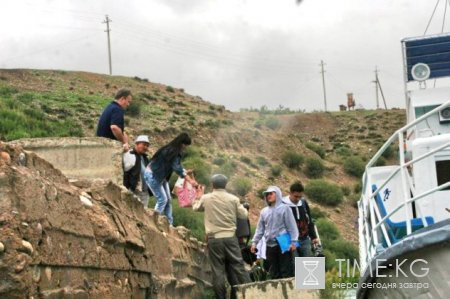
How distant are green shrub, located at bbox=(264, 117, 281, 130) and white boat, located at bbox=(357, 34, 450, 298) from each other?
57.0 metres

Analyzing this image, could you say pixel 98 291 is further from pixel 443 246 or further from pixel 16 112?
pixel 16 112

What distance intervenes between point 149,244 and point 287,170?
47.2m

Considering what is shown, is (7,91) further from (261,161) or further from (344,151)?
(344,151)

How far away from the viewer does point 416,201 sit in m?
7.90

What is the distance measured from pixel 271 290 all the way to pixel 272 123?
2405 inches

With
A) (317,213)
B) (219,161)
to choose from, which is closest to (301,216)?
(317,213)

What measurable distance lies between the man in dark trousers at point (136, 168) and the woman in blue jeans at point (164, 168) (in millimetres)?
100

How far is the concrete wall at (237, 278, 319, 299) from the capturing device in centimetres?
841

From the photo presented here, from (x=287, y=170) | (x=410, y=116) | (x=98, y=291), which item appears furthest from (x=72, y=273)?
(x=287, y=170)

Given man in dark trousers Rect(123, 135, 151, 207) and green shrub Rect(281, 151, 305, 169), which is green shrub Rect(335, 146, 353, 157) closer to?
green shrub Rect(281, 151, 305, 169)

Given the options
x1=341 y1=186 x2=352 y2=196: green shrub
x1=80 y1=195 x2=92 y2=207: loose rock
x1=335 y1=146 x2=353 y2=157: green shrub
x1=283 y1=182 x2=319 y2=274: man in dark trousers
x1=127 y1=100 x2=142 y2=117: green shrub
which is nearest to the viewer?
x1=80 y1=195 x2=92 y2=207: loose rock

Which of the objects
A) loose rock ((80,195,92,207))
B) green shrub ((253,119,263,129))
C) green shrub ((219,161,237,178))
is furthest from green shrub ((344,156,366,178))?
loose rock ((80,195,92,207))

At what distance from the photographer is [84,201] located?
5.31 meters

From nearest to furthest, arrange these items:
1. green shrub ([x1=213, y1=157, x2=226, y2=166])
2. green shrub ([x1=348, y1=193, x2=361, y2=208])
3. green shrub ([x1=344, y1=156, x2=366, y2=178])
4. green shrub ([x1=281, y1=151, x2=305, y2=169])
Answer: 1. green shrub ([x1=348, y1=193, x2=361, y2=208])
2. green shrub ([x1=213, y1=157, x2=226, y2=166])
3. green shrub ([x1=281, y1=151, x2=305, y2=169])
4. green shrub ([x1=344, y1=156, x2=366, y2=178])
